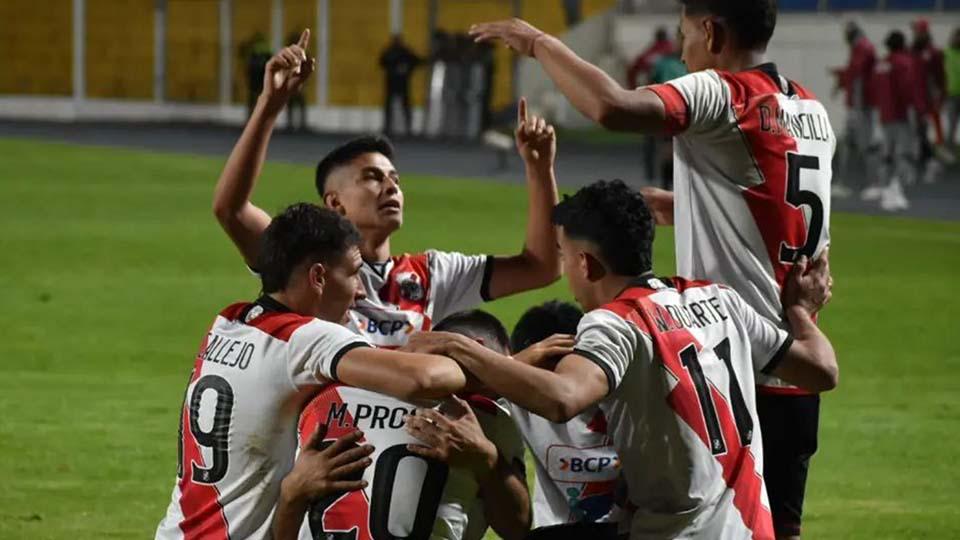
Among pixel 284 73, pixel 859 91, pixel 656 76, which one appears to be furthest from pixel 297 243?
pixel 859 91

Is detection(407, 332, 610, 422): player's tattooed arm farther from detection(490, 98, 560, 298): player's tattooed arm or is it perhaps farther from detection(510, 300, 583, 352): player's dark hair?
detection(510, 300, 583, 352): player's dark hair

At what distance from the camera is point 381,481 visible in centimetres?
545

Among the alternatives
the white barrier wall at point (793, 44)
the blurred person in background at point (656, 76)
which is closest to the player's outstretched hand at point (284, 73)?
the blurred person in background at point (656, 76)

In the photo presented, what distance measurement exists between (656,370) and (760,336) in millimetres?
467

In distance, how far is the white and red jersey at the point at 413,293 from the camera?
7254 mm

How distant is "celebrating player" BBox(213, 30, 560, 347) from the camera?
6.88 m

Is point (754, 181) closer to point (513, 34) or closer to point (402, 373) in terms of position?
point (513, 34)

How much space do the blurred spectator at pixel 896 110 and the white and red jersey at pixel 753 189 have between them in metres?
20.9

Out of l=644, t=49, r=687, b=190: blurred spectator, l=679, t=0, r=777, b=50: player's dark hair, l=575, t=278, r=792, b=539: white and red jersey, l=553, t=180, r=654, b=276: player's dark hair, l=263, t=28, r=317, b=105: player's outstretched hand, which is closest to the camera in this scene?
Result: l=575, t=278, r=792, b=539: white and red jersey

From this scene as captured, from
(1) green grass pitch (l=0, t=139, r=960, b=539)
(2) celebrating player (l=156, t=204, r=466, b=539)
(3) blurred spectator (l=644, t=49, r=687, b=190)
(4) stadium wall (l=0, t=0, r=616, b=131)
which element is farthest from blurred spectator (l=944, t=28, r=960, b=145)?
(2) celebrating player (l=156, t=204, r=466, b=539)

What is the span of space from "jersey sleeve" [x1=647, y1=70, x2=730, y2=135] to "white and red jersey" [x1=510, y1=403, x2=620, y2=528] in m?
1.23

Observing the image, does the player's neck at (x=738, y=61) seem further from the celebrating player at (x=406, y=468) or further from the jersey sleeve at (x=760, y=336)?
the celebrating player at (x=406, y=468)

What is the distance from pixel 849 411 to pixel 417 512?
653 cm

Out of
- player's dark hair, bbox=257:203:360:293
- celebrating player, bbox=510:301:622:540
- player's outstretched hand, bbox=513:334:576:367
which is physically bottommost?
celebrating player, bbox=510:301:622:540
